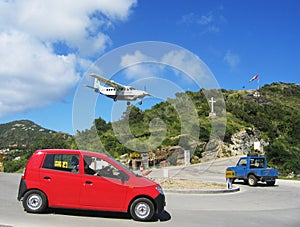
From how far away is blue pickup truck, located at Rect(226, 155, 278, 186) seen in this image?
1845 cm

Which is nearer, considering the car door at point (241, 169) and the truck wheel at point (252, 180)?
the truck wheel at point (252, 180)

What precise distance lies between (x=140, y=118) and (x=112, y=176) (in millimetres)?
36173

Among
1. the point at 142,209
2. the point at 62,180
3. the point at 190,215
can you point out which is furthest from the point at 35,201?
the point at 190,215

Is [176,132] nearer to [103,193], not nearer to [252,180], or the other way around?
[252,180]

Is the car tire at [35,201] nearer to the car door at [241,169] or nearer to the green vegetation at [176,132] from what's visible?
the green vegetation at [176,132]

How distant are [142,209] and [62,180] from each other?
6.93 ft

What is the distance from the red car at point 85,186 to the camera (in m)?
7.73

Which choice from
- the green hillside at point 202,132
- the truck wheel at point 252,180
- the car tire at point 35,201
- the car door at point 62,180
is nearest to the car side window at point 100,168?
the car door at point 62,180

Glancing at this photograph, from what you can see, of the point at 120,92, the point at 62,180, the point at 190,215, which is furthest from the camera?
the point at 120,92

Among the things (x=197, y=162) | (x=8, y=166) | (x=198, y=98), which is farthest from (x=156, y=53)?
(x=198, y=98)

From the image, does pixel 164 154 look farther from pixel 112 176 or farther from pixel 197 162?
pixel 112 176

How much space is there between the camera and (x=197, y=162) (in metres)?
41.3

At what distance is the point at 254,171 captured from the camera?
18.8m

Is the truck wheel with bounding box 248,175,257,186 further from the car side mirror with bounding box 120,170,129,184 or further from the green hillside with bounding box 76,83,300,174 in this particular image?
the car side mirror with bounding box 120,170,129,184
